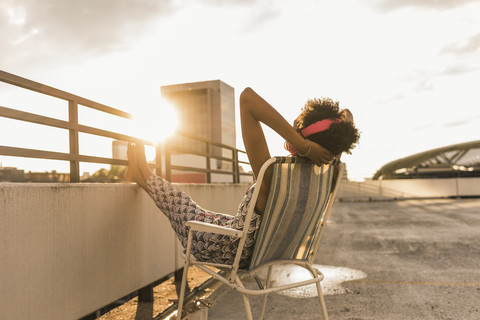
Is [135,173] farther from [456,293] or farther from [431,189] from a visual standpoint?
[431,189]

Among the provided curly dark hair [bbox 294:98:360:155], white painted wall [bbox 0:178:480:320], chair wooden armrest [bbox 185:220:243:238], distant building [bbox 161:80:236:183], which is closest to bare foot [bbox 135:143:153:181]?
white painted wall [bbox 0:178:480:320]

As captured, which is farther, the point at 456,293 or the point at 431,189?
the point at 431,189

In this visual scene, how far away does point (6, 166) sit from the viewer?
2.10 metres

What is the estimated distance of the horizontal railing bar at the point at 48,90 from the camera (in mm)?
2127

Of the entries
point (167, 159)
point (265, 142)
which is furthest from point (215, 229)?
point (167, 159)

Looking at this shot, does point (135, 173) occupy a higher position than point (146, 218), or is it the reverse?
point (135, 173)

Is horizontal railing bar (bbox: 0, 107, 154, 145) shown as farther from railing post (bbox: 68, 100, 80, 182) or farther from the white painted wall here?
the white painted wall

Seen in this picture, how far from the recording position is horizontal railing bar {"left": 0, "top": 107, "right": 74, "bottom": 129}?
81.4 inches

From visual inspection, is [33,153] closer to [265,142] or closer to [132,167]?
[132,167]

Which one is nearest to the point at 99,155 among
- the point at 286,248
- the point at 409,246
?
the point at 286,248

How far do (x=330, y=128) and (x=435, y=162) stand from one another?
38337 mm

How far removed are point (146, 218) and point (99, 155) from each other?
0.66 meters

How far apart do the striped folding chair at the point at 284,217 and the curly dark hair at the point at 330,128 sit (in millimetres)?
120

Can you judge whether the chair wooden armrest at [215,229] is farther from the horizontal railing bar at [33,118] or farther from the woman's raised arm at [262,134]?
the horizontal railing bar at [33,118]
